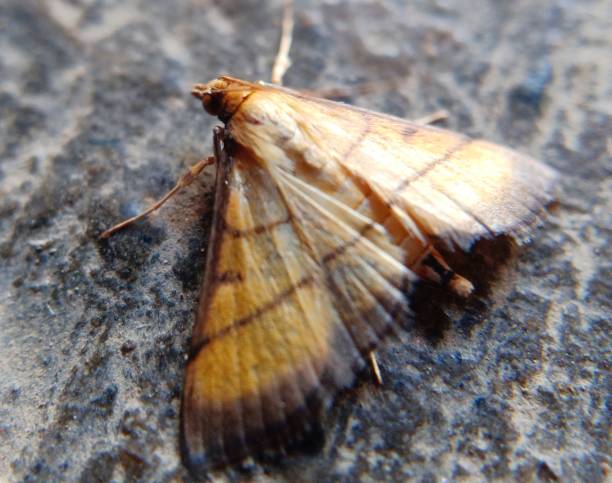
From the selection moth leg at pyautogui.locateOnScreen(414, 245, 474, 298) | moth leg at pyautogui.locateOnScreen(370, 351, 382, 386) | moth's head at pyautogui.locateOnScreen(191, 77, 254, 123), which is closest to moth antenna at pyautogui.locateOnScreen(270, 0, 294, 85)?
moth's head at pyautogui.locateOnScreen(191, 77, 254, 123)

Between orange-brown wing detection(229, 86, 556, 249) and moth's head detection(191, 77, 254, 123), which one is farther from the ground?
moth's head detection(191, 77, 254, 123)

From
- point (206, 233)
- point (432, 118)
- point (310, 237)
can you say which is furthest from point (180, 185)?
point (432, 118)

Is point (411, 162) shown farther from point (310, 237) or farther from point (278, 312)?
point (278, 312)

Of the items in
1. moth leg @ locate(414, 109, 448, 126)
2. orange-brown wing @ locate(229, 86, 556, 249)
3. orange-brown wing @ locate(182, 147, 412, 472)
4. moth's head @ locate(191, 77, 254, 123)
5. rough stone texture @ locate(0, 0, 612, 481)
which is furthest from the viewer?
moth leg @ locate(414, 109, 448, 126)

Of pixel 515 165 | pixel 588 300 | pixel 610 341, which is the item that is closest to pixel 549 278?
pixel 588 300

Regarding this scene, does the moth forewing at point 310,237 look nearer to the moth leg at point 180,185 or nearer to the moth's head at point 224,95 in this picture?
the moth's head at point 224,95

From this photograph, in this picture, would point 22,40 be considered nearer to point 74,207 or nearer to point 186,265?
point 74,207


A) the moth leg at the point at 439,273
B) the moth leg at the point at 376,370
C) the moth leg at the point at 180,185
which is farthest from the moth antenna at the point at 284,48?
the moth leg at the point at 376,370

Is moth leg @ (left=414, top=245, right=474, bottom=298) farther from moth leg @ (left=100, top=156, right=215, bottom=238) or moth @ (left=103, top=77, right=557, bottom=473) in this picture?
moth leg @ (left=100, top=156, right=215, bottom=238)
